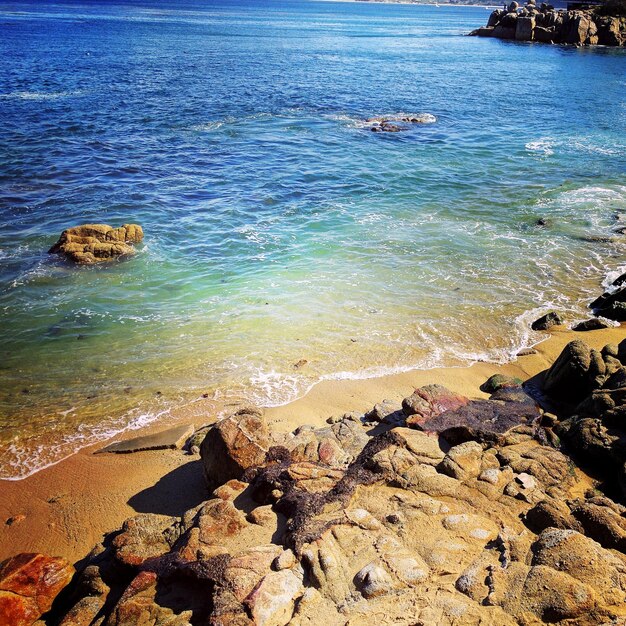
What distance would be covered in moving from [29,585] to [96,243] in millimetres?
12869

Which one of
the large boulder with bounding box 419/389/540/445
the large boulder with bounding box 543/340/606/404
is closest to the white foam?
the large boulder with bounding box 543/340/606/404

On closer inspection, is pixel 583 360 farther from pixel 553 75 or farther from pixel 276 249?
pixel 553 75

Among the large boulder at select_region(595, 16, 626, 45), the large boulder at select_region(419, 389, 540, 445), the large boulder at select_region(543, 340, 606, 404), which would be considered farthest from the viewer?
the large boulder at select_region(595, 16, 626, 45)

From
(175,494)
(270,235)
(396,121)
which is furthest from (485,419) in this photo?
(396,121)

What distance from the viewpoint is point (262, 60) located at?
60.8 metres

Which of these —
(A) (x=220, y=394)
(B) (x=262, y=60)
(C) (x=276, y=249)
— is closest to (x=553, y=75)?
(B) (x=262, y=60)

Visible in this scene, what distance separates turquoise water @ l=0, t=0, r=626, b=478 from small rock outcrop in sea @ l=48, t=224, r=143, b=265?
57cm

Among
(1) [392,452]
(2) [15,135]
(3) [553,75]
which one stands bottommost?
(1) [392,452]

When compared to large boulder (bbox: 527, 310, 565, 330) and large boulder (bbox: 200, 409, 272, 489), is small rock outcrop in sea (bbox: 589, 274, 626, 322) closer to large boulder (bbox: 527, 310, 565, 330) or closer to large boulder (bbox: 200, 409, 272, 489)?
large boulder (bbox: 527, 310, 565, 330)

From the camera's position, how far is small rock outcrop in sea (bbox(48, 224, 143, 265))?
17.1 m

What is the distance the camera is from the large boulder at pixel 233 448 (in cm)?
822

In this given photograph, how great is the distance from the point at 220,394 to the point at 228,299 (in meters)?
4.62

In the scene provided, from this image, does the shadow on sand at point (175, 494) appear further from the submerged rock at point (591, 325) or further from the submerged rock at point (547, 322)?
the submerged rock at point (591, 325)

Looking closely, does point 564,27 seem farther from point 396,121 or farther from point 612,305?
point 612,305
